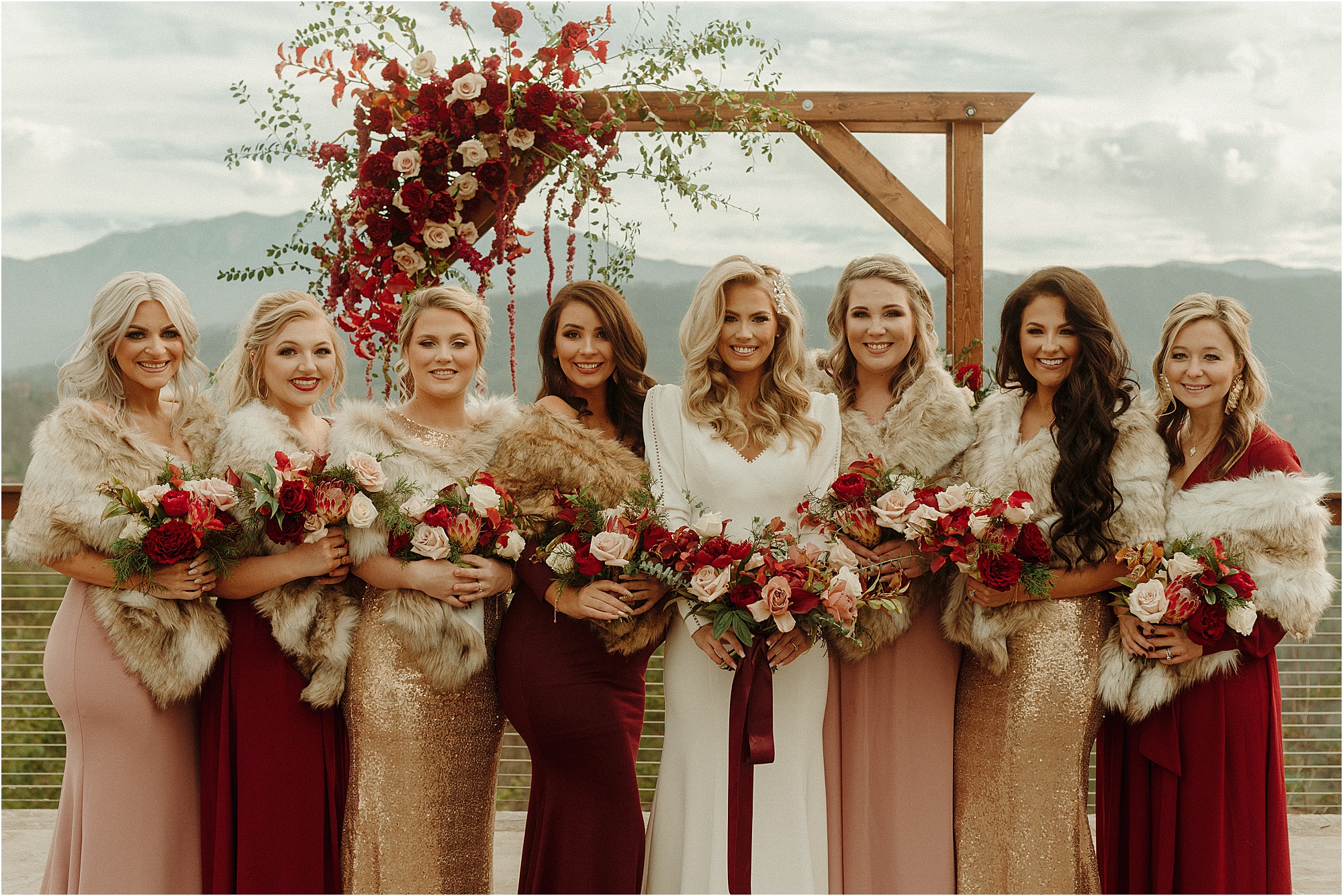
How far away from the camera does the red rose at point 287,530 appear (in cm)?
342

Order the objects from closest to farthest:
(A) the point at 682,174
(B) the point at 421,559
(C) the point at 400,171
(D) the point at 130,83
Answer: (B) the point at 421,559 → (C) the point at 400,171 → (A) the point at 682,174 → (D) the point at 130,83

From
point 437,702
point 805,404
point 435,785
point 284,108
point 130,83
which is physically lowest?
point 435,785

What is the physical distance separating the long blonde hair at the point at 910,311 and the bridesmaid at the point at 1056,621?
1.44 feet

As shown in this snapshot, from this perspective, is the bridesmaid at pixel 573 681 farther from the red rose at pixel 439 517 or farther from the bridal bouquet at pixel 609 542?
the red rose at pixel 439 517

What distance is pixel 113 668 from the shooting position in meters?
3.50

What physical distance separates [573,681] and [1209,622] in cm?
224

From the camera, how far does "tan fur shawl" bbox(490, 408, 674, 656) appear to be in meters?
3.56

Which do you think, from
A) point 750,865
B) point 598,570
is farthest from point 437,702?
point 750,865

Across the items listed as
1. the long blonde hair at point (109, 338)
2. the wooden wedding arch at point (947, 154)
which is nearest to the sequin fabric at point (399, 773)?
the long blonde hair at point (109, 338)

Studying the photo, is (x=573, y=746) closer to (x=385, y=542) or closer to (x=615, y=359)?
(x=385, y=542)

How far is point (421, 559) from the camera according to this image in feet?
11.6

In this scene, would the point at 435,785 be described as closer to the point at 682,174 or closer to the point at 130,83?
the point at 682,174

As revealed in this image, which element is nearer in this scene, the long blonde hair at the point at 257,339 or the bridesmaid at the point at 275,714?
the bridesmaid at the point at 275,714

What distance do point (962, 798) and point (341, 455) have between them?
2.67 meters
